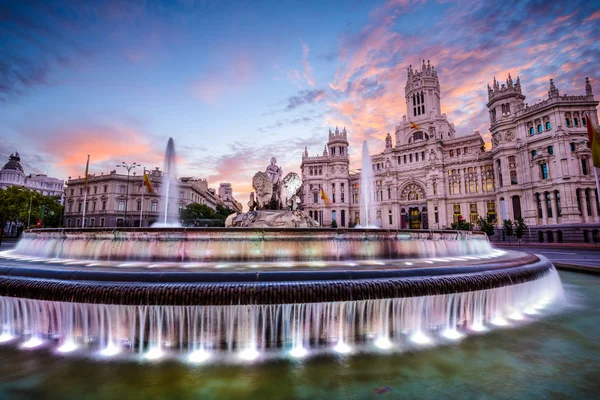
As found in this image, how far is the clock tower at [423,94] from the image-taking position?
74375mm

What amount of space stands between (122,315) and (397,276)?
17.3 ft

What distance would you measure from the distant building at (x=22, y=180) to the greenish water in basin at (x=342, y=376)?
121 metres

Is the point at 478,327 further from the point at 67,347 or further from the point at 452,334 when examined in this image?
the point at 67,347

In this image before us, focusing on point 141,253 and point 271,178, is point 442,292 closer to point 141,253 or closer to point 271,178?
point 141,253

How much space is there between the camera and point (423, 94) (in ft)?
249

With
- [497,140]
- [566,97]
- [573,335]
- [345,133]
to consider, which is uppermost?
[345,133]

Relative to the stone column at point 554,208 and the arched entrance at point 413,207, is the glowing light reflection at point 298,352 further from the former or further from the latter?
the arched entrance at point 413,207

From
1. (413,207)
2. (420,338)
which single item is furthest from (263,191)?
(413,207)

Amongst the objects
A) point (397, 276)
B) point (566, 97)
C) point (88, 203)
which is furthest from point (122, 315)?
point (88, 203)

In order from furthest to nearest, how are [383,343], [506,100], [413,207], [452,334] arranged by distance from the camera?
[413,207], [506,100], [452,334], [383,343]

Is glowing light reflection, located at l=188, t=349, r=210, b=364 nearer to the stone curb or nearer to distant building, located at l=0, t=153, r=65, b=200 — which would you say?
the stone curb

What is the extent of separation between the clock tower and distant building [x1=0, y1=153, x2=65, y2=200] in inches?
4868

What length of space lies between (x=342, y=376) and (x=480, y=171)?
6678cm

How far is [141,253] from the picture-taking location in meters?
8.69
